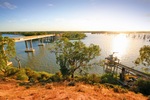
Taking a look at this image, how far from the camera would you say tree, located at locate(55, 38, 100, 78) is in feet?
74.7

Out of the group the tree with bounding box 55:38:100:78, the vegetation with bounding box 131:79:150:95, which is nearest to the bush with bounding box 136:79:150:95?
the vegetation with bounding box 131:79:150:95

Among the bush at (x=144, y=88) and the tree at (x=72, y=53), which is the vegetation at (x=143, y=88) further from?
the tree at (x=72, y=53)

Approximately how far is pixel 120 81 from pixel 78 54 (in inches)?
468

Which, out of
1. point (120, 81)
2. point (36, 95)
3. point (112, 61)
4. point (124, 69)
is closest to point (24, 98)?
point (36, 95)

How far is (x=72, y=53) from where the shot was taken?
23.3 metres

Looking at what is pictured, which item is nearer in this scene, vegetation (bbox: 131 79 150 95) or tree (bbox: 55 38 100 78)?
vegetation (bbox: 131 79 150 95)

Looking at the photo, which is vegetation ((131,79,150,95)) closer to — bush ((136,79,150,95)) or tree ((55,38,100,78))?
bush ((136,79,150,95))

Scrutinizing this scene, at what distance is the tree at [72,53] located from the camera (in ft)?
74.7

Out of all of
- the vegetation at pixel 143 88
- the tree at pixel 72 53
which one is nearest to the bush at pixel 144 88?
the vegetation at pixel 143 88

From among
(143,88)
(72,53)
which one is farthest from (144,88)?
(72,53)

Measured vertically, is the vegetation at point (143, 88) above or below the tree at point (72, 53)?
below

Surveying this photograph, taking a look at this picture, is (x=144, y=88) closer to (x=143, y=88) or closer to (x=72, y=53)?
(x=143, y=88)

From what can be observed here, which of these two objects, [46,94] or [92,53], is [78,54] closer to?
[92,53]

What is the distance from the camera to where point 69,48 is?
2325cm
